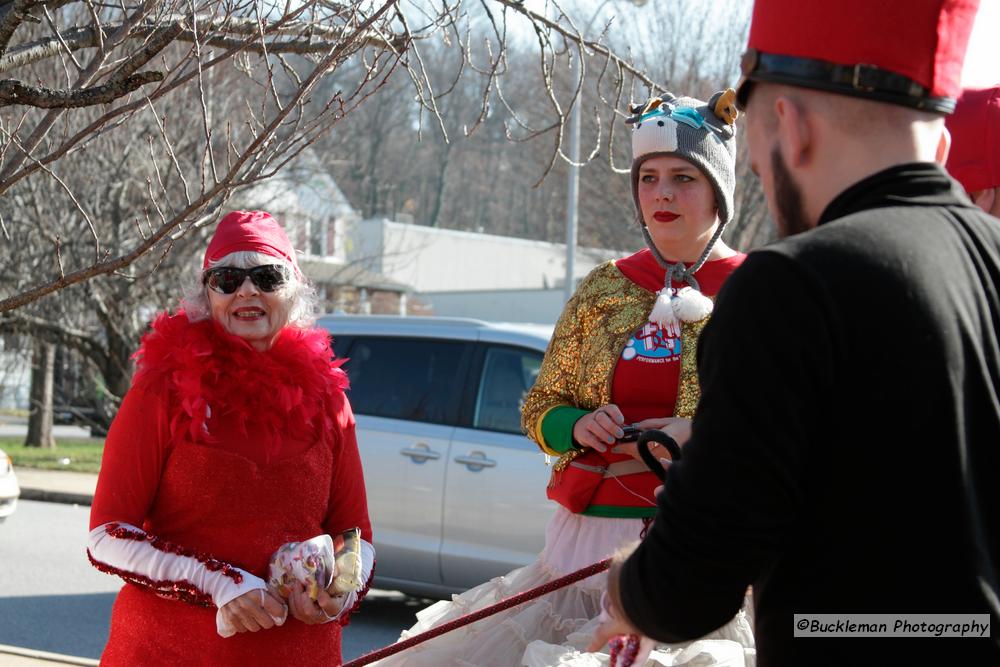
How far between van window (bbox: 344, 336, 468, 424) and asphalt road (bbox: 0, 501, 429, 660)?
1384 mm

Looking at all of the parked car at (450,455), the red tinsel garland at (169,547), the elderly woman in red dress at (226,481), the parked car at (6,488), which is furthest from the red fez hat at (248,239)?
the parked car at (6,488)

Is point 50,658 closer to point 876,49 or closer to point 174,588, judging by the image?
point 174,588

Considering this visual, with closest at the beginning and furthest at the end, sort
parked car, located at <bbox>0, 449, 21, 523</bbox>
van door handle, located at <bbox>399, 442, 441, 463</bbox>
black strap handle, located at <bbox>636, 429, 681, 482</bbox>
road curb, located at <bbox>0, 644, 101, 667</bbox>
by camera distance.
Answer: black strap handle, located at <bbox>636, 429, 681, 482</bbox>
road curb, located at <bbox>0, 644, 101, 667</bbox>
van door handle, located at <bbox>399, 442, 441, 463</bbox>
parked car, located at <bbox>0, 449, 21, 523</bbox>

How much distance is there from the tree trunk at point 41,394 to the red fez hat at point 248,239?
13.3 m

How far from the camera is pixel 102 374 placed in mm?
15328

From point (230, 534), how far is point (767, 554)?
5.86ft

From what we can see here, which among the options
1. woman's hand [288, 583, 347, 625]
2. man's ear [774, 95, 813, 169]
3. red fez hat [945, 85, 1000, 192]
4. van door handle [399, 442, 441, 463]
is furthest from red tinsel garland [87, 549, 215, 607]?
van door handle [399, 442, 441, 463]

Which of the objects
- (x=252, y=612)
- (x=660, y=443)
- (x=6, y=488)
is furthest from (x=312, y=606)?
(x=6, y=488)

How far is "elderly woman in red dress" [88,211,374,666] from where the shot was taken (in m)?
2.78

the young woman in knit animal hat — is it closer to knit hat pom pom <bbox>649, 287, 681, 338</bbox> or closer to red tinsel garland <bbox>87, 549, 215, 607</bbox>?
knit hat pom pom <bbox>649, 287, 681, 338</bbox>

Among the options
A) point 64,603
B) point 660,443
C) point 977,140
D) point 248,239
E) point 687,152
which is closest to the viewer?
point 660,443

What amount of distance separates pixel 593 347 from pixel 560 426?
23 cm

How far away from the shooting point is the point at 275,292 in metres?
3.10

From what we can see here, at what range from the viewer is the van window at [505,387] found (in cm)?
682
